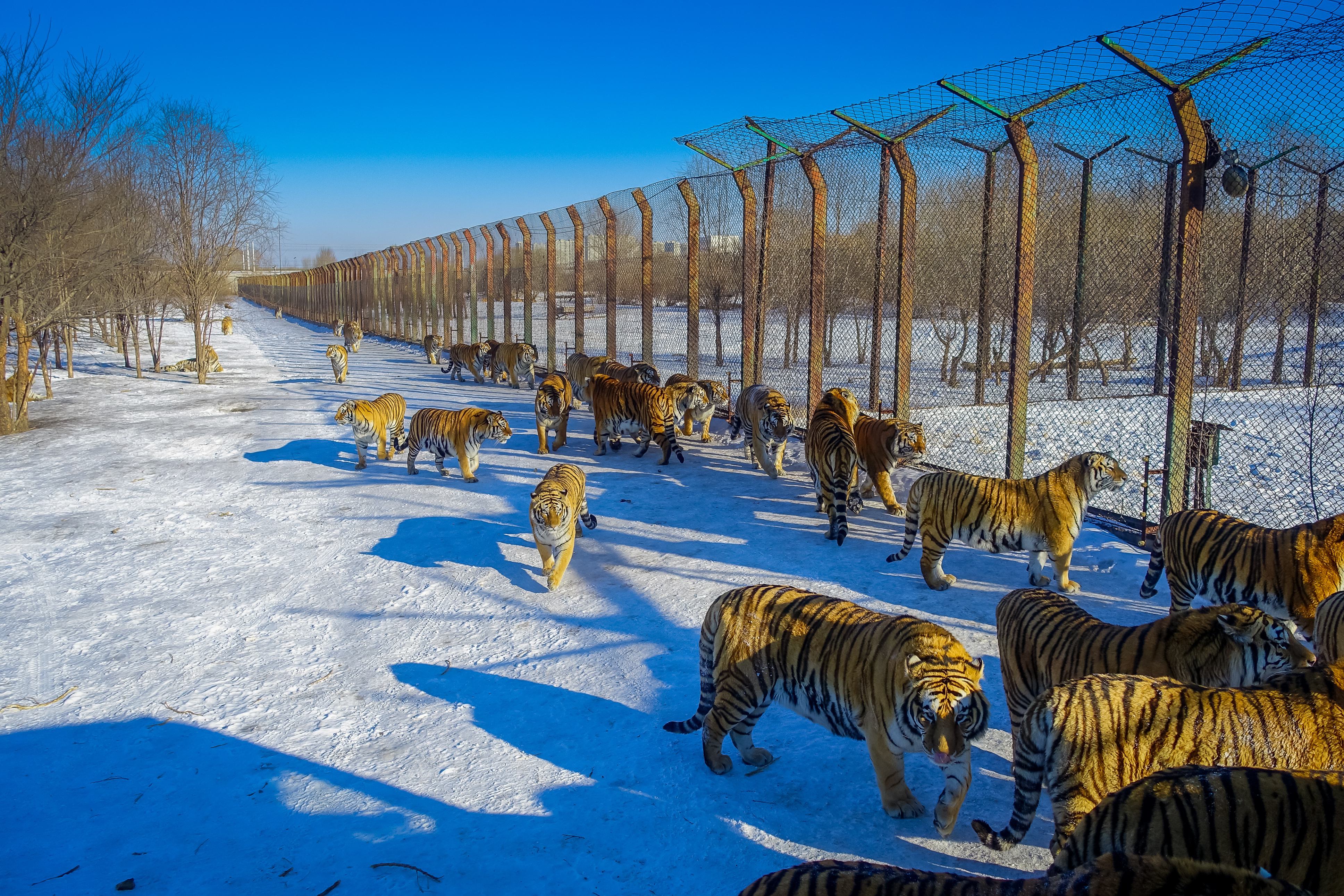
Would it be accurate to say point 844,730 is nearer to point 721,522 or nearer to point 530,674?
point 530,674

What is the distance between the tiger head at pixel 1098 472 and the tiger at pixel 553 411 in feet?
21.5

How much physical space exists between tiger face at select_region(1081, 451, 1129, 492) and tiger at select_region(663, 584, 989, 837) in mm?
2527

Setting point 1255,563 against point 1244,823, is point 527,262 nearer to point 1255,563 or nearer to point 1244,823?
point 1255,563

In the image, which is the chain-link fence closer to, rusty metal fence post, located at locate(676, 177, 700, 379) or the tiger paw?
rusty metal fence post, located at locate(676, 177, 700, 379)

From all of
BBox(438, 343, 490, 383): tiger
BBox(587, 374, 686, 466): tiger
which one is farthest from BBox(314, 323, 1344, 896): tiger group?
BBox(438, 343, 490, 383): tiger

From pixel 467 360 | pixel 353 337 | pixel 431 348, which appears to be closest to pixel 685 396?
pixel 467 360

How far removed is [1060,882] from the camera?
1853 millimetres

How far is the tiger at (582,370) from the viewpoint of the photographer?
1367 cm

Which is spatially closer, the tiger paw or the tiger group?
the tiger group

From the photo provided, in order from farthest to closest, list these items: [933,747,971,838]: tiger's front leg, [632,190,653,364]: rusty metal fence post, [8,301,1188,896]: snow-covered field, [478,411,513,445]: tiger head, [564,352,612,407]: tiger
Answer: [564,352,612,407]: tiger < [632,190,653,364]: rusty metal fence post < [478,411,513,445]: tiger head < [8,301,1188,896]: snow-covered field < [933,747,971,838]: tiger's front leg

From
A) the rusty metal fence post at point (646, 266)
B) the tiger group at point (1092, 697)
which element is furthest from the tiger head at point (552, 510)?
the rusty metal fence post at point (646, 266)

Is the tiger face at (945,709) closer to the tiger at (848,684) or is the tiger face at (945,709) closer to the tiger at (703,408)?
the tiger at (848,684)

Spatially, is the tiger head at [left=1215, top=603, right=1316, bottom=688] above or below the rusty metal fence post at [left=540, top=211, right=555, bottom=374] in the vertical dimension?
below

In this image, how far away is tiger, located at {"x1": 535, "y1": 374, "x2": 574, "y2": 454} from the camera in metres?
10.8
